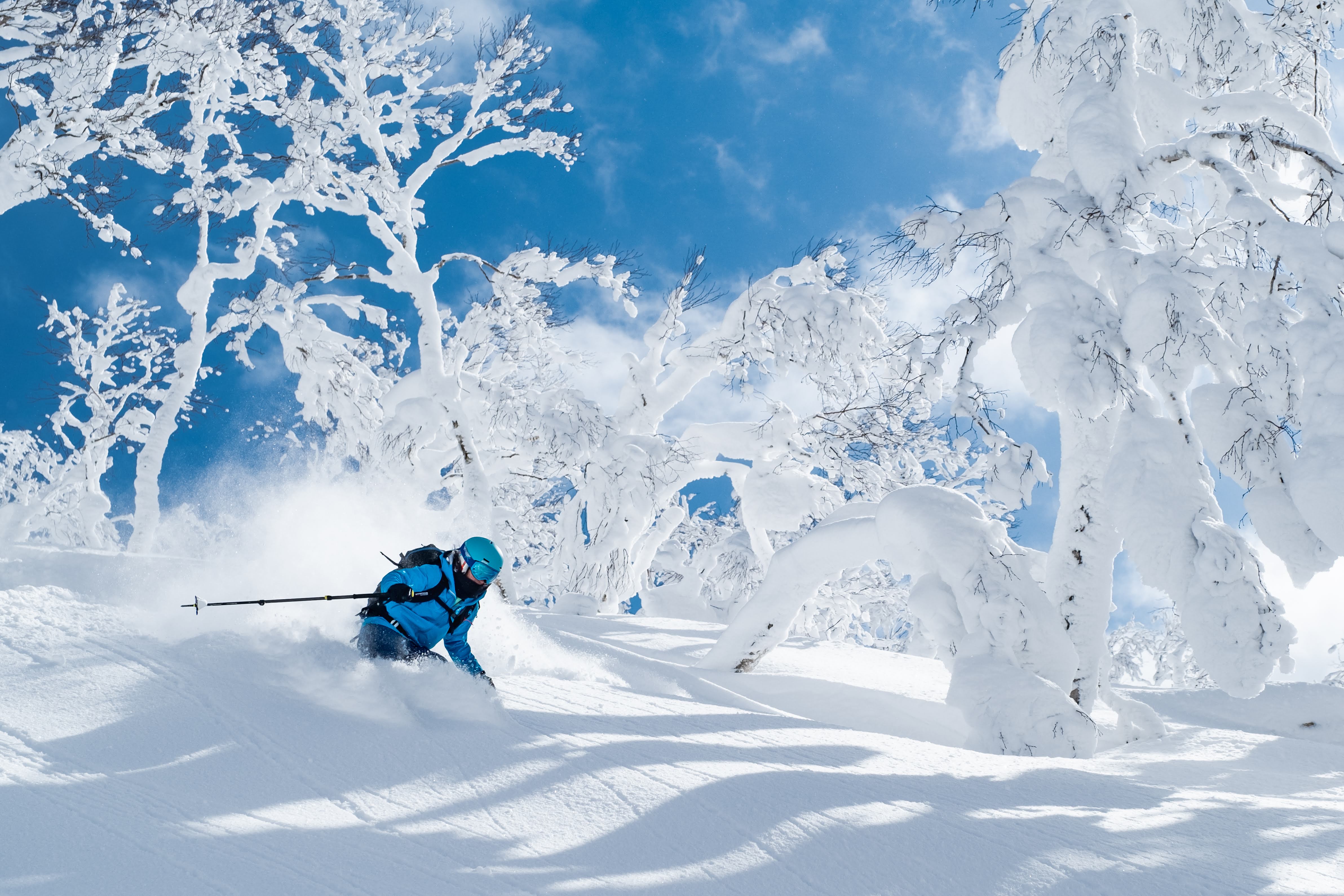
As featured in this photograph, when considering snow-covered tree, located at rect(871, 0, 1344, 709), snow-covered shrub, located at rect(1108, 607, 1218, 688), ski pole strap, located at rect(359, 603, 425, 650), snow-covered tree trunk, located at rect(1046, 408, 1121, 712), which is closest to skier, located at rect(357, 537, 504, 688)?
ski pole strap, located at rect(359, 603, 425, 650)

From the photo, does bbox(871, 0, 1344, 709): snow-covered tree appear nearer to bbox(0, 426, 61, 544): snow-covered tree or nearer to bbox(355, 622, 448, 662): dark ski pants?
bbox(355, 622, 448, 662): dark ski pants

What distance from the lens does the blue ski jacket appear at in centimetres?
493

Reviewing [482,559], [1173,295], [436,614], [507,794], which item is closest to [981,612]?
[1173,295]

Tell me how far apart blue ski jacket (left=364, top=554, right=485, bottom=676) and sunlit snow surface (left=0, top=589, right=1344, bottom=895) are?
1.09 feet

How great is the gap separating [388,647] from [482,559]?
761mm

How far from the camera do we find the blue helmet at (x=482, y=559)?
5.05 m

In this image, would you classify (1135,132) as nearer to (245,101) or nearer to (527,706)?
(527,706)

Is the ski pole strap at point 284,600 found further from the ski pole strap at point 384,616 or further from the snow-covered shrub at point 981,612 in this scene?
the snow-covered shrub at point 981,612

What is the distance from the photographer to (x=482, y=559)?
504 cm

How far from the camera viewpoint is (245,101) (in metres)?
11.0

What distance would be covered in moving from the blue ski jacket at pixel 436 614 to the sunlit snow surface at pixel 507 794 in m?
0.33

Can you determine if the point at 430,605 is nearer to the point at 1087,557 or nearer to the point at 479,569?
the point at 479,569

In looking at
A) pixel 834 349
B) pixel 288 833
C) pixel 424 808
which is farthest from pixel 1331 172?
pixel 288 833

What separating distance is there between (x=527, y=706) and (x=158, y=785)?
194 centimetres
